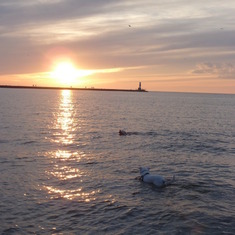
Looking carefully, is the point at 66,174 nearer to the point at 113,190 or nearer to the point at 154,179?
the point at 113,190

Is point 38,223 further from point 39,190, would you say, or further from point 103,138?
point 103,138

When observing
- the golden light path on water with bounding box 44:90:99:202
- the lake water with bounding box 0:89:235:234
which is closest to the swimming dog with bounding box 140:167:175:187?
the lake water with bounding box 0:89:235:234

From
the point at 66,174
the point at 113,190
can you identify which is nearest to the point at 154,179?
the point at 113,190

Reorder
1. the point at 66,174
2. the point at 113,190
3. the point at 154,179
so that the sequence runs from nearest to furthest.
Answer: the point at 113,190 → the point at 154,179 → the point at 66,174

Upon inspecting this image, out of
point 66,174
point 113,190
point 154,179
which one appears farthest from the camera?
point 66,174

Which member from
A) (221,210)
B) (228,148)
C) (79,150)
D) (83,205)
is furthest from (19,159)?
(228,148)

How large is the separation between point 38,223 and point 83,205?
9.21ft

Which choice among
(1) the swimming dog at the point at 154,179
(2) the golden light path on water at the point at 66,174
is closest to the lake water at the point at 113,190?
(2) the golden light path on water at the point at 66,174

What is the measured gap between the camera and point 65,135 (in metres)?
40.9

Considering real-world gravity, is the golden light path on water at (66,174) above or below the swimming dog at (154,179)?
below

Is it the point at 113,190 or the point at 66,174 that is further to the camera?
the point at 66,174

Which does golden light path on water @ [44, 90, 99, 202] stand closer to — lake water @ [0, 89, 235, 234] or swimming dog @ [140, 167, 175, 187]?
lake water @ [0, 89, 235, 234]

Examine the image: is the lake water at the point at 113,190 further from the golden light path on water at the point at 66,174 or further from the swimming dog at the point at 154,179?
the swimming dog at the point at 154,179

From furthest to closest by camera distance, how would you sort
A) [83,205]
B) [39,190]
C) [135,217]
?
[39,190] < [83,205] < [135,217]
